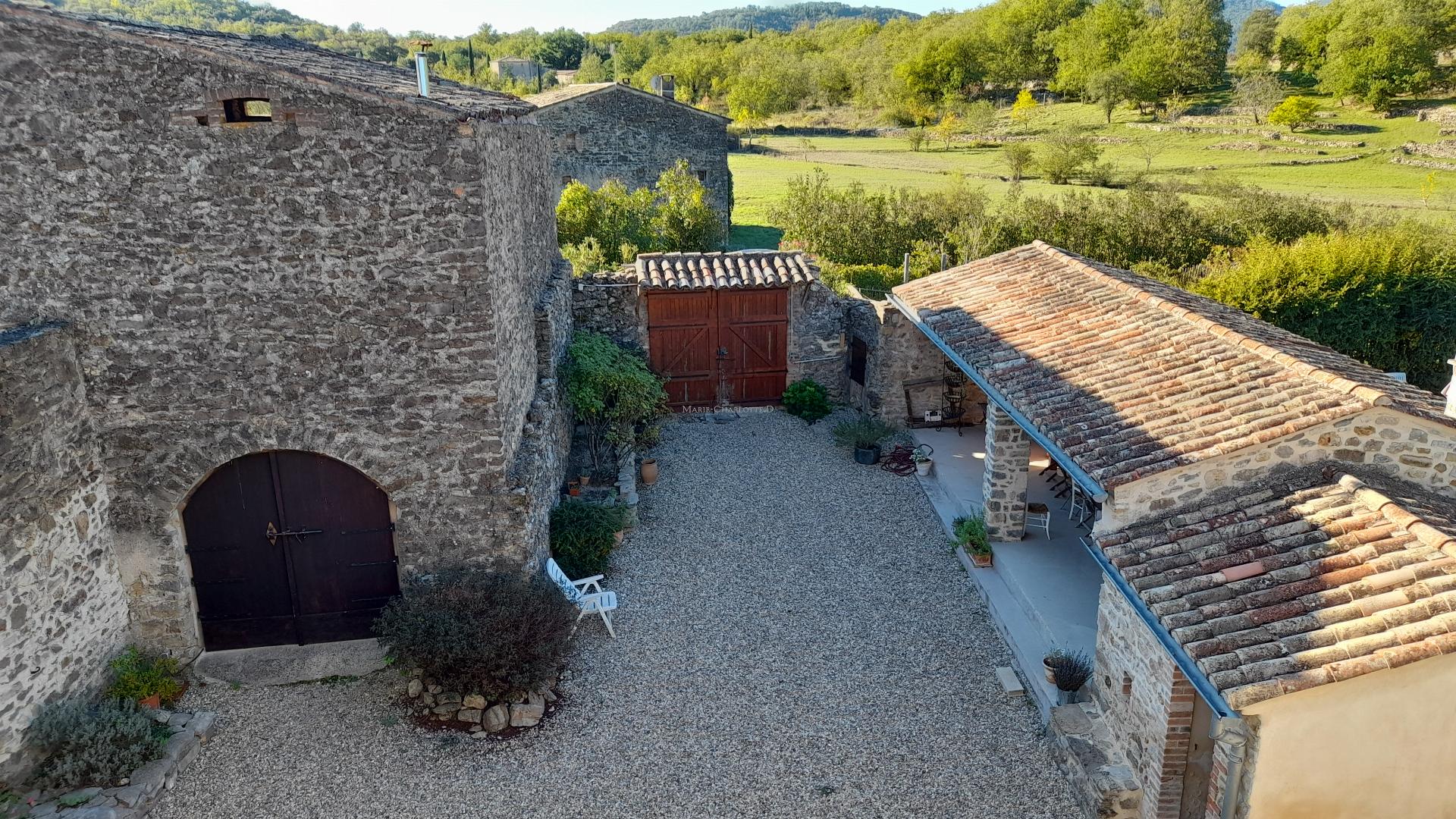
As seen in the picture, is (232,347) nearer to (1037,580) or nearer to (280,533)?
(280,533)

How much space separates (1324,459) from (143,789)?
949 cm

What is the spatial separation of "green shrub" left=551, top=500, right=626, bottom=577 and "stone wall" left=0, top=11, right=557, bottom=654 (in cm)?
171

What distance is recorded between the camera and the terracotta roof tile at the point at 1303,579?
5.20 meters

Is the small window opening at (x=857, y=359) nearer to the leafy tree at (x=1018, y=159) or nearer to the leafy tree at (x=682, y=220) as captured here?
the leafy tree at (x=682, y=220)

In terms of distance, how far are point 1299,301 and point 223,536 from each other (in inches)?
691

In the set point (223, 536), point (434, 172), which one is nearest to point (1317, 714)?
point (434, 172)

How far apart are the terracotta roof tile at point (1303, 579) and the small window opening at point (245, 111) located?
300 inches

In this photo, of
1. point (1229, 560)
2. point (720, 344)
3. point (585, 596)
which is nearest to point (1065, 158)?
point (720, 344)

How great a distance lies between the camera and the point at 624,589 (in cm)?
1032

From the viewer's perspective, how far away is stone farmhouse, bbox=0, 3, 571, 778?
7.05m

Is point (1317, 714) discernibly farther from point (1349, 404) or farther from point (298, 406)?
point (298, 406)

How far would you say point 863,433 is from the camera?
46.6ft

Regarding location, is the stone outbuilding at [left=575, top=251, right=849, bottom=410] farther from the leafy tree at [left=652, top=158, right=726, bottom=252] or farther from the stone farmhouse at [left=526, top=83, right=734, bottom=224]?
the stone farmhouse at [left=526, top=83, right=734, bottom=224]

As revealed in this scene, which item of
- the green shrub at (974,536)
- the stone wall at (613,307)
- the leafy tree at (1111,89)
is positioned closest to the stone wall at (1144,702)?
the green shrub at (974,536)
